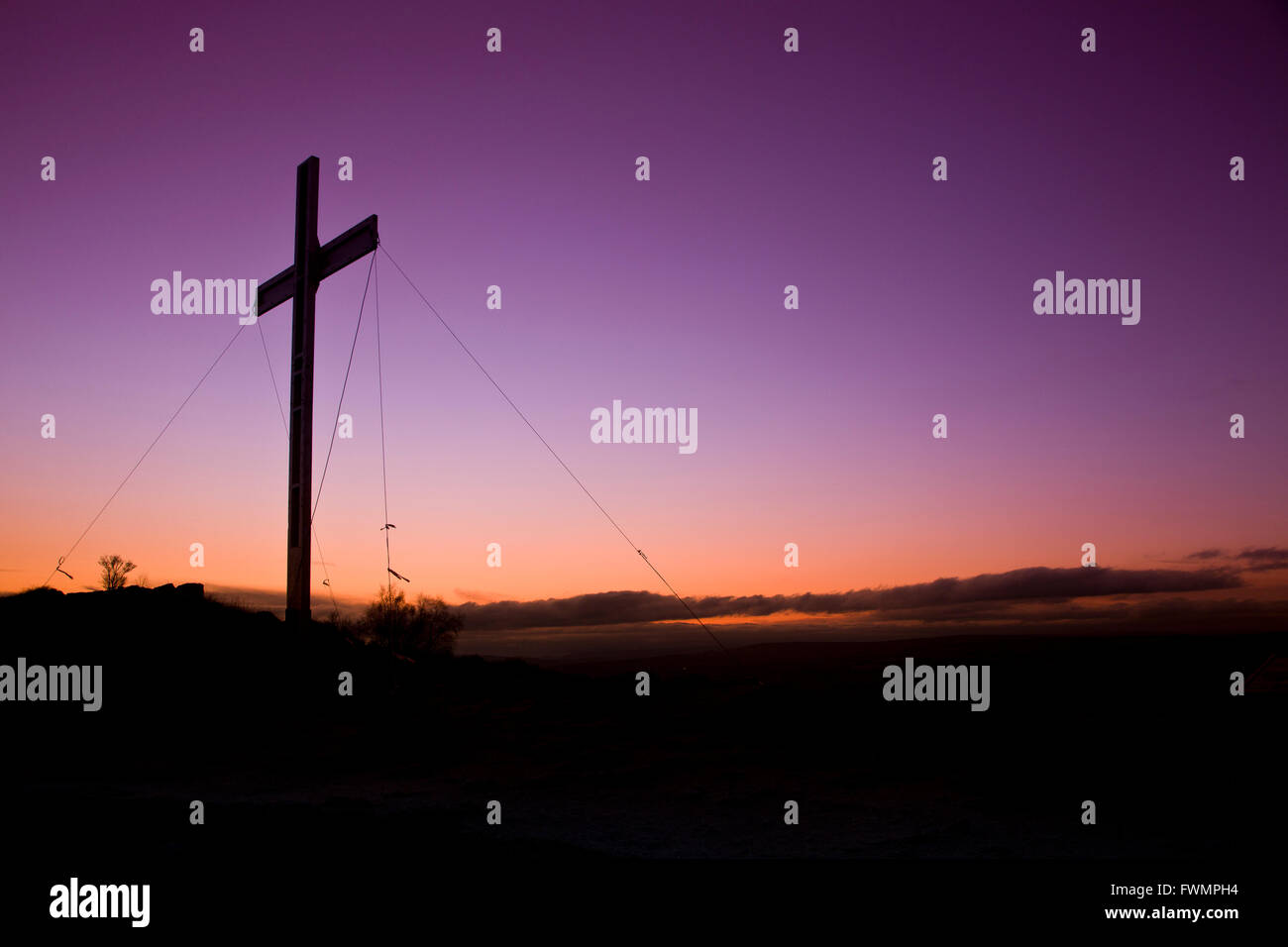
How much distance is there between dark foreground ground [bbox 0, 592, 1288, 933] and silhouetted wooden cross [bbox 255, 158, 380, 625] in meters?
1.32

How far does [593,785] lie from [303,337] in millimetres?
10232

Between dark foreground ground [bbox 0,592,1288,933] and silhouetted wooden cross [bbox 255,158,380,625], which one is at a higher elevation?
silhouetted wooden cross [bbox 255,158,380,625]

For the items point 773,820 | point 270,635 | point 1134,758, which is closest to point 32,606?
point 270,635

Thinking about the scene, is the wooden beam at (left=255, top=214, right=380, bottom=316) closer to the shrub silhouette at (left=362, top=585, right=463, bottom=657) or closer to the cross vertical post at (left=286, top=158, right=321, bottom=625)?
the cross vertical post at (left=286, top=158, right=321, bottom=625)

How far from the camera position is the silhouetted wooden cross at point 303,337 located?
52.5 feet

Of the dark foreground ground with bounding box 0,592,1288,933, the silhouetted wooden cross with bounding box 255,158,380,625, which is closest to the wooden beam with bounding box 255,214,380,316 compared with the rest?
the silhouetted wooden cross with bounding box 255,158,380,625

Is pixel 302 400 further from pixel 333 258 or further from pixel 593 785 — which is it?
pixel 593 785

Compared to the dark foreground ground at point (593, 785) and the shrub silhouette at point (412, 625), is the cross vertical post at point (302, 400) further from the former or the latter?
the shrub silhouette at point (412, 625)

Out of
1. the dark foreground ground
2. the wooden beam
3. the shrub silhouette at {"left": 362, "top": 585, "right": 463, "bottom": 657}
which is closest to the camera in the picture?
the dark foreground ground

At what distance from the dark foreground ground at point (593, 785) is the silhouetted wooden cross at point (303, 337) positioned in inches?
52.1

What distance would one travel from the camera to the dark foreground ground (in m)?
Answer: 6.91
